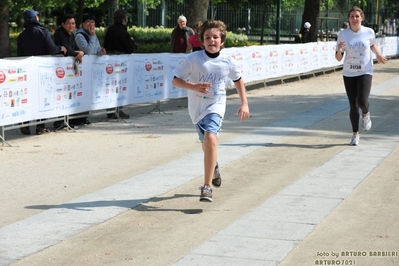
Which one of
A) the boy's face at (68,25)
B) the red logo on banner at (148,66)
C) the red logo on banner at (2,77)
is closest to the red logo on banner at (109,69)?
the boy's face at (68,25)

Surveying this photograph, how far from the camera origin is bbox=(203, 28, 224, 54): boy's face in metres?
8.58

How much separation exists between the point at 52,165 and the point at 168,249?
→ 442cm

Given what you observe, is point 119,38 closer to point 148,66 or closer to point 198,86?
point 148,66

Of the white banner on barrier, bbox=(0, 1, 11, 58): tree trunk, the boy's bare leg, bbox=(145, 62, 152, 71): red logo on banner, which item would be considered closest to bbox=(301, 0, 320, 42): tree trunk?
bbox=(0, 1, 11, 58): tree trunk

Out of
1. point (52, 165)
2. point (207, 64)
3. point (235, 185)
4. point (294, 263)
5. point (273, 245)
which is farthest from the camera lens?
point (52, 165)

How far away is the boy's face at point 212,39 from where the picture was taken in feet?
28.1

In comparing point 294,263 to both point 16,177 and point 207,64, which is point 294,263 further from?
point 16,177

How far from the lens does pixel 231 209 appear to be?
8555 millimetres

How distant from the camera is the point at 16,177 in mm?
10281

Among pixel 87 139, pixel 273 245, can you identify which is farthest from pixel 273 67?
pixel 273 245

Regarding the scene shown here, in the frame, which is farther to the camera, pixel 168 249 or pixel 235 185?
pixel 235 185

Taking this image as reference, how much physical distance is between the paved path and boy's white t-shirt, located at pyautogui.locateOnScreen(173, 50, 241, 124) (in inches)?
37.7

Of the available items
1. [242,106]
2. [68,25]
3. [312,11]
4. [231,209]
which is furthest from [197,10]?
[231,209]

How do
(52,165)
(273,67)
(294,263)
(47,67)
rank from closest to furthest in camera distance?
(294,263), (52,165), (47,67), (273,67)
